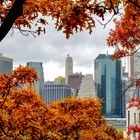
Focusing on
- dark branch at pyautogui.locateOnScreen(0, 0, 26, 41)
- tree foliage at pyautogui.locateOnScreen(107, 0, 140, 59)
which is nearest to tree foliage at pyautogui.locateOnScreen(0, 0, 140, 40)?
dark branch at pyautogui.locateOnScreen(0, 0, 26, 41)

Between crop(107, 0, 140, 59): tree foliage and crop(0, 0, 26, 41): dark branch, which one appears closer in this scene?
crop(0, 0, 26, 41): dark branch

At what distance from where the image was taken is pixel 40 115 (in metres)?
29.3

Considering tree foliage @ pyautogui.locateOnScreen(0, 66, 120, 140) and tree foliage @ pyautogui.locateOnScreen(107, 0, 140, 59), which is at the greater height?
tree foliage @ pyautogui.locateOnScreen(107, 0, 140, 59)

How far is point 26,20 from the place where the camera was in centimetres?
1149

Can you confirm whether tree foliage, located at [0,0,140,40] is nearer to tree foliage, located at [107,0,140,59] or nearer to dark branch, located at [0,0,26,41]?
dark branch, located at [0,0,26,41]

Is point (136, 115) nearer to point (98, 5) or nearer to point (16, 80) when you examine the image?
point (16, 80)

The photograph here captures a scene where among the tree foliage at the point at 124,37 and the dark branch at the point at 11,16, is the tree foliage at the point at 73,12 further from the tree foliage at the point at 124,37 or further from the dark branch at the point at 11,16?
the tree foliage at the point at 124,37

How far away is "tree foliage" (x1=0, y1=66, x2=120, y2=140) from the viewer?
22.2 m

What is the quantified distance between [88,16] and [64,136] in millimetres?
23547

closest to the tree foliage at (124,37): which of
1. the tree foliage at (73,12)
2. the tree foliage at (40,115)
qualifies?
the tree foliage at (40,115)

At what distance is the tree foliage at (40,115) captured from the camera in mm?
22203

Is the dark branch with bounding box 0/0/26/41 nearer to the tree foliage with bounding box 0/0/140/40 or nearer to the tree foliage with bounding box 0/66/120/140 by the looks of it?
the tree foliage with bounding box 0/0/140/40

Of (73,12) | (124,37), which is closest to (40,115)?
(124,37)

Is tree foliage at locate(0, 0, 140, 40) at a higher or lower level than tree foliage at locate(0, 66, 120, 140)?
higher
